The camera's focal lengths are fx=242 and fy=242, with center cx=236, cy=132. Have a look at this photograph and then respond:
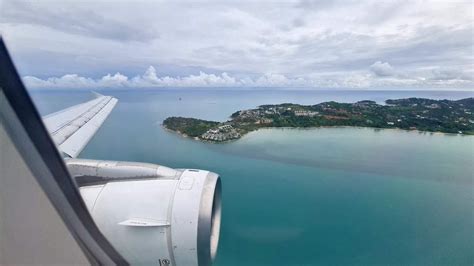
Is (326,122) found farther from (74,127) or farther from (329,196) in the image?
(74,127)

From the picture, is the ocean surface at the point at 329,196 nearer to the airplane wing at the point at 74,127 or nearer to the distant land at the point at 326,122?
the airplane wing at the point at 74,127

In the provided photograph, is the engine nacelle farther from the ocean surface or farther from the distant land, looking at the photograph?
the distant land

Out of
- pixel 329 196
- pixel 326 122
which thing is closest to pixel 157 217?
pixel 329 196

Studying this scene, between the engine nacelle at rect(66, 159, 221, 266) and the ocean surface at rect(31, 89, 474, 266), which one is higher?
the engine nacelle at rect(66, 159, 221, 266)

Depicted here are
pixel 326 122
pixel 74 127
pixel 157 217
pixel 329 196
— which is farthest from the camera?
pixel 326 122

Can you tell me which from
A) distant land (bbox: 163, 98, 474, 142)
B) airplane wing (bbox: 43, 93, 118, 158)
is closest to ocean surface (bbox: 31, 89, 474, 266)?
airplane wing (bbox: 43, 93, 118, 158)

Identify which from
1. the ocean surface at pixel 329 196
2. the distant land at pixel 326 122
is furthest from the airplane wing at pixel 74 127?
the distant land at pixel 326 122

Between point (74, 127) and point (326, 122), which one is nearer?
point (74, 127)
